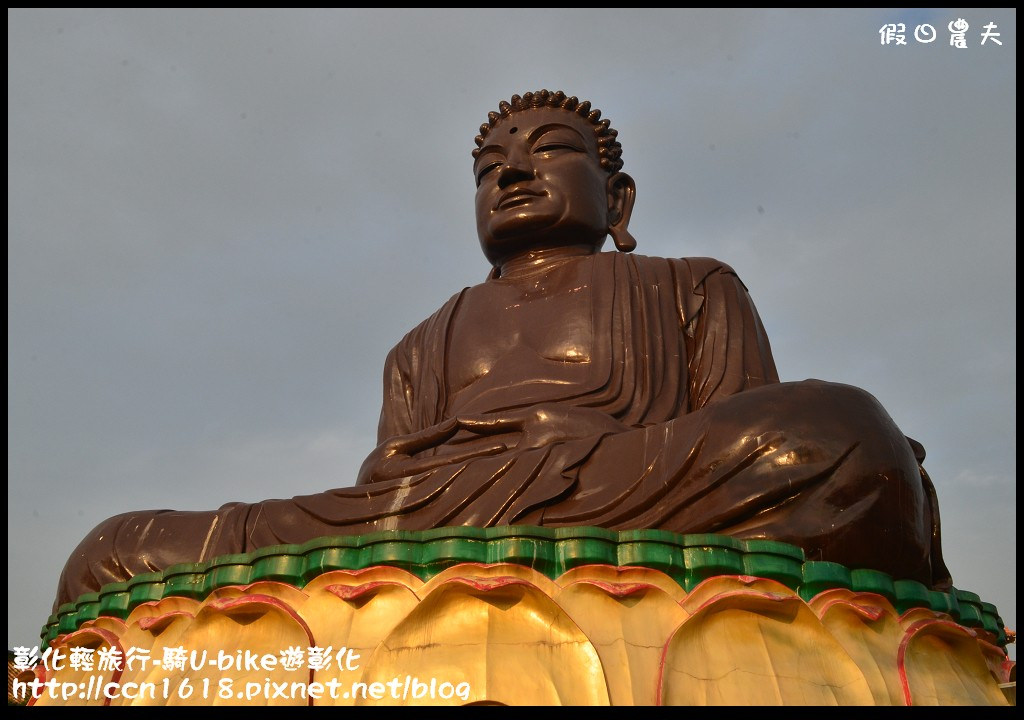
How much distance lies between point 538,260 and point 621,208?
880 mm

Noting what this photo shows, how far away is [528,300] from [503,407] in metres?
1.00

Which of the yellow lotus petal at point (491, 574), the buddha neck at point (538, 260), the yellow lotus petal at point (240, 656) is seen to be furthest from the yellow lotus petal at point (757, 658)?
the buddha neck at point (538, 260)

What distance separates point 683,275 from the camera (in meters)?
6.79

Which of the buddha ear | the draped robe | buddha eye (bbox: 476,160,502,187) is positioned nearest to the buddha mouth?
buddha eye (bbox: 476,160,502,187)

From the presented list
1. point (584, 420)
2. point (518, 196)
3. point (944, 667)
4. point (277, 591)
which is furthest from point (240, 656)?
point (518, 196)

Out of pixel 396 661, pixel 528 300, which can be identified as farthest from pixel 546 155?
pixel 396 661

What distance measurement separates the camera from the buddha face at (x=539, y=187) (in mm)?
7195

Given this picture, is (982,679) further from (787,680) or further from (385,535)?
(385,535)

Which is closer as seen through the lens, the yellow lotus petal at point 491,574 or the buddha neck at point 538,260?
the yellow lotus petal at point 491,574

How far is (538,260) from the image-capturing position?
7281 mm

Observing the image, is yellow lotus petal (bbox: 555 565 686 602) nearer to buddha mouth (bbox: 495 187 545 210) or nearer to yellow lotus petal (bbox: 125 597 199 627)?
yellow lotus petal (bbox: 125 597 199 627)

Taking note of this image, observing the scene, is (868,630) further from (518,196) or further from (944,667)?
(518,196)

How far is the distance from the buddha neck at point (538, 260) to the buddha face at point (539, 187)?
0.11ft

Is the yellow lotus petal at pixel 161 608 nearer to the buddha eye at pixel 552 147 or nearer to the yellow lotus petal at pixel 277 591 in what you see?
the yellow lotus petal at pixel 277 591
